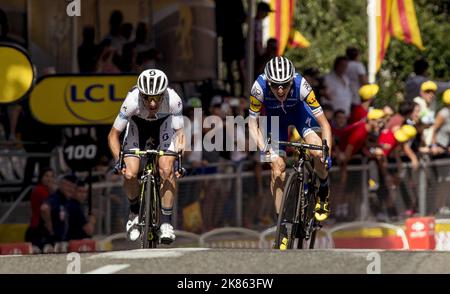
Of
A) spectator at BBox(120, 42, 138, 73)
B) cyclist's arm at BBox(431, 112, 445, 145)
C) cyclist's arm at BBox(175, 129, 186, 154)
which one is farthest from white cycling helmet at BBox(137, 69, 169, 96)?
cyclist's arm at BBox(431, 112, 445, 145)

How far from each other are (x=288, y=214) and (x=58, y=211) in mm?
3906

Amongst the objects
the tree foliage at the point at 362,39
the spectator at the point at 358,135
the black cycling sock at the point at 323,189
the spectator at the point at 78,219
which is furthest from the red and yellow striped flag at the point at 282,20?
the tree foliage at the point at 362,39

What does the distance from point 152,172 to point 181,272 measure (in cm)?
394

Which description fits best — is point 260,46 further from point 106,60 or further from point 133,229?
point 133,229

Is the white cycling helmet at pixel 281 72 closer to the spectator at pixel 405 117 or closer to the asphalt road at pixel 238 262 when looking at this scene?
the asphalt road at pixel 238 262

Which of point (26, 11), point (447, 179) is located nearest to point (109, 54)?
point (26, 11)

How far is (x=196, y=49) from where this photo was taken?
2250 centimetres

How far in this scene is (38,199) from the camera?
18000 millimetres

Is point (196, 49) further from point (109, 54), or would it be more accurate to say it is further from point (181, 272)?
point (181, 272)

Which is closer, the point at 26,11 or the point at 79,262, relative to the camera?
the point at 79,262

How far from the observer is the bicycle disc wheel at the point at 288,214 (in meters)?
14.9

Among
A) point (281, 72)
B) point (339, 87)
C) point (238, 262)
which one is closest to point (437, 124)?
point (339, 87)

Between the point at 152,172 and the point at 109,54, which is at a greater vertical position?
the point at 109,54

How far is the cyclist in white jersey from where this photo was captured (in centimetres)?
1426
